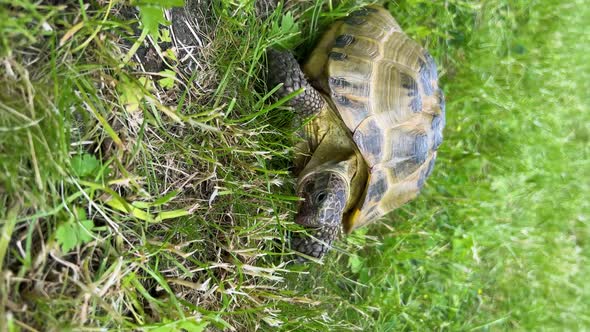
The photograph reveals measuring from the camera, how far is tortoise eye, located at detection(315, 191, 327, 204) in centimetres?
205

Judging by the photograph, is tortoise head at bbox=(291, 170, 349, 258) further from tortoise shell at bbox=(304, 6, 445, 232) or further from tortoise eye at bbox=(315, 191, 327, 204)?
tortoise shell at bbox=(304, 6, 445, 232)

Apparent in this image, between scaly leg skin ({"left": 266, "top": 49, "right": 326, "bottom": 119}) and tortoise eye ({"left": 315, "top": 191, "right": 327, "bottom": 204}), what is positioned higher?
scaly leg skin ({"left": 266, "top": 49, "right": 326, "bottom": 119})

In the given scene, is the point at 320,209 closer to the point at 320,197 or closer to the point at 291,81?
the point at 320,197

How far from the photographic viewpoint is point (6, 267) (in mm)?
1334

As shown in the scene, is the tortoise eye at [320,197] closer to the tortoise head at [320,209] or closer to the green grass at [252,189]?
the tortoise head at [320,209]

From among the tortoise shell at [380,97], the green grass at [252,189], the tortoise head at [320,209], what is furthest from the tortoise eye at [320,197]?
the tortoise shell at [380,97]

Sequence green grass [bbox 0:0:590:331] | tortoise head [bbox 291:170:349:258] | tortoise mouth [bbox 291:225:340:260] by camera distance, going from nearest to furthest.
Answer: green grass [bbox 0:0:590:331] → tortoise head [bbox 291:170:349:258] → tortoise mouth [bbox 291:225:340:260]

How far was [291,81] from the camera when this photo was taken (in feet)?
6.74

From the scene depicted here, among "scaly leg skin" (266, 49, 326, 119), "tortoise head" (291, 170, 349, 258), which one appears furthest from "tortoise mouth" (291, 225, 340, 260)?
"scaly leg skin" (266, 49, 326, 119)

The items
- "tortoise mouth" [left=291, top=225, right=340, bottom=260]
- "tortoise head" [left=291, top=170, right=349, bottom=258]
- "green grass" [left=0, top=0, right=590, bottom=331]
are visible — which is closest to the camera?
"green grass" [left=0, top=0, right=590, bottom=331]

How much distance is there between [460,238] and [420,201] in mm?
380

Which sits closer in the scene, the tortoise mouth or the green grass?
the green grass

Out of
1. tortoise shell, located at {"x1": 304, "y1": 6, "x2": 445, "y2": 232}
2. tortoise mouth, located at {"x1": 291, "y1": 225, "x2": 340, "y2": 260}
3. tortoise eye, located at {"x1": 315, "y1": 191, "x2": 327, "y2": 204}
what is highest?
tortoise shell, located at {"x1": 304, "y1": 6, "x2": 445, "y2": 232}

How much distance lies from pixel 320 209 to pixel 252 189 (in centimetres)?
30
